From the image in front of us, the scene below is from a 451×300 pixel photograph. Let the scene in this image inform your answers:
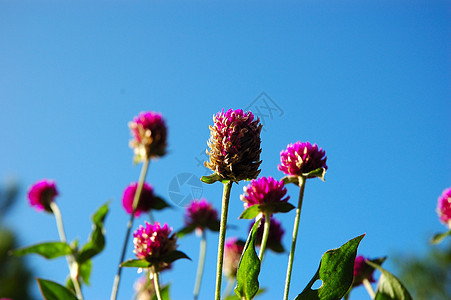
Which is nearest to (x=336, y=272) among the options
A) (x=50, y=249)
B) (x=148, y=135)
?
(x=50, y=249)

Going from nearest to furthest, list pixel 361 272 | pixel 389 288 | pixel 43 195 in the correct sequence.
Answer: pixel 389 288, pixel 361 272, pixel 43 195

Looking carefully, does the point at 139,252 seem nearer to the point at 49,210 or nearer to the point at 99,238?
the point at 99,238

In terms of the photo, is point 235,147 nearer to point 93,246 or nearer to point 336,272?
point 336,272

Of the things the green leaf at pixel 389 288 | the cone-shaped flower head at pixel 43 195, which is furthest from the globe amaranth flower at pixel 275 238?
the cone-shaped flower head at pixel 43 195

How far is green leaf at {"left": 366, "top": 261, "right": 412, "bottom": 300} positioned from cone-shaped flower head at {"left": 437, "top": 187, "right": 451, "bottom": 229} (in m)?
0.72

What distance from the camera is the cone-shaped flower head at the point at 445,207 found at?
1.33m

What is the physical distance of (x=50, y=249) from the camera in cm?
122

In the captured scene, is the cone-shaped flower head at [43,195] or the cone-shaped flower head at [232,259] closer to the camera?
the cone-shaped flower head at [232,259]

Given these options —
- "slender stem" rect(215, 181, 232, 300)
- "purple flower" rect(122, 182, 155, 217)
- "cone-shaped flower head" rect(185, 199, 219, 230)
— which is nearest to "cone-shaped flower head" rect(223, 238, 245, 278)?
"cone-shaped flower head" rect(185, 199, 219, 230)

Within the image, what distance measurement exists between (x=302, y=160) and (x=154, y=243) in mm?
447

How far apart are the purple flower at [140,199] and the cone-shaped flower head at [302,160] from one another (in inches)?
34.5

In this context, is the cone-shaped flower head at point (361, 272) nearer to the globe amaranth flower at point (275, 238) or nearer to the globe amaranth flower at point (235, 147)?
the globe amaranth flower at point (275, 238)

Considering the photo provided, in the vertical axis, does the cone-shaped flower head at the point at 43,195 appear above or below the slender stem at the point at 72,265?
above

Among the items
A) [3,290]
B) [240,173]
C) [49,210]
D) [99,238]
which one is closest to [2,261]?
[3,290]
